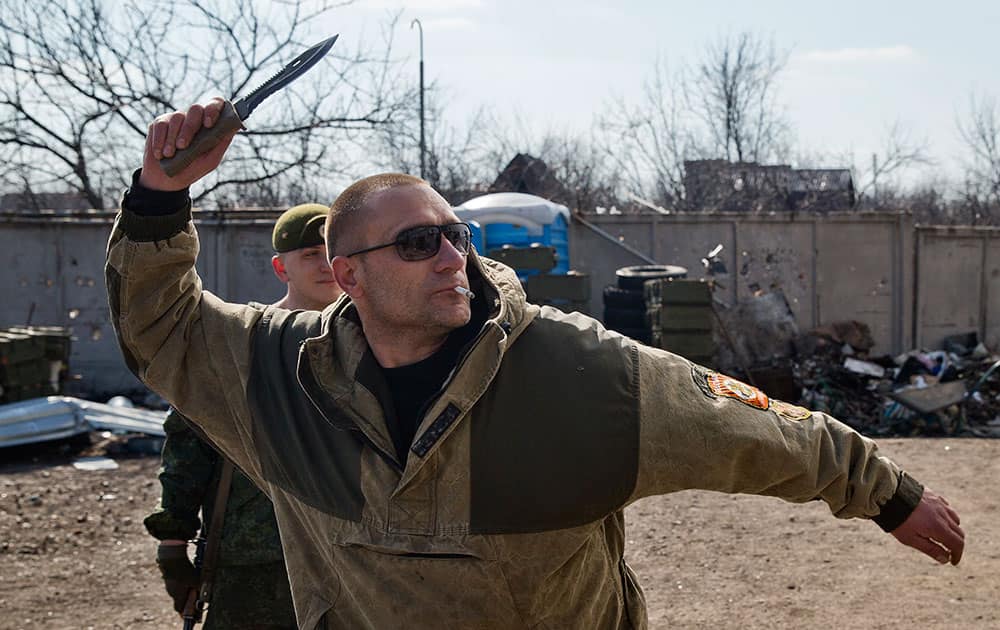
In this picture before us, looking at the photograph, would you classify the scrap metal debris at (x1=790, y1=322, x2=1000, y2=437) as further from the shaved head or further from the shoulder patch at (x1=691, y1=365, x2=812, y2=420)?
the shaved head

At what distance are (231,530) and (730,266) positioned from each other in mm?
12552

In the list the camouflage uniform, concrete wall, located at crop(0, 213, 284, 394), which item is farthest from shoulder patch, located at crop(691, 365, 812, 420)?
concrete wall, located at crop(0, 213, 284, 394)

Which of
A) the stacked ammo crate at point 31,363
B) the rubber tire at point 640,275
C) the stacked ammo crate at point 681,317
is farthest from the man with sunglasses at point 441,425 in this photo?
the rubber tire at point 640,275

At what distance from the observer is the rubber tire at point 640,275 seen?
41.8ft

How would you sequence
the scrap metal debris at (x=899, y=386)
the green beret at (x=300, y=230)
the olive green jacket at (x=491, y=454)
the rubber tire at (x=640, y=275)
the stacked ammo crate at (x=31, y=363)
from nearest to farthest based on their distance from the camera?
the olive green jacket at (x=491, y=454) → the green beret at (x=300, y=230) → the stacked ammo crate at (x=31, y=363) → the scrap metal debris at (x=899, y=386) → the rubber tire at (x=640, y=275)

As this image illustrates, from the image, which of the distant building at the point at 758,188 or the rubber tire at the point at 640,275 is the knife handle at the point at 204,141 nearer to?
the rubber tire at the point at 640,275

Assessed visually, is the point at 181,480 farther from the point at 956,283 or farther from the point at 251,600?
the point at 956,283

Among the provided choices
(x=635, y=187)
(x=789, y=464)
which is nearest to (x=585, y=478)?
(x=789, y=464)

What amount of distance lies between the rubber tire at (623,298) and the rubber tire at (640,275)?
7 centimetres

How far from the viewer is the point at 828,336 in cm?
1455

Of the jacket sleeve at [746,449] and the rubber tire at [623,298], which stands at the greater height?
the jacket sleeve at [746,449]

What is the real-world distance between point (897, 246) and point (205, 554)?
13.9m

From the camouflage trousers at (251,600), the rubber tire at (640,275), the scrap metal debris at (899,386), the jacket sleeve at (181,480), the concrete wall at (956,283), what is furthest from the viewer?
the concrete wall at (956,283)

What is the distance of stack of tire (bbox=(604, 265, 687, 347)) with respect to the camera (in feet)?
41.3
